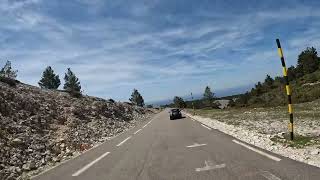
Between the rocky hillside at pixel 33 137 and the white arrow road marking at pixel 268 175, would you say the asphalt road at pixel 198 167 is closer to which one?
the white arrow road marking at pixel 268 175

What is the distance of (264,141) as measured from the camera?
475 inches

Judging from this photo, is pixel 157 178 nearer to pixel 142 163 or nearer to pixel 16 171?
pixel 142 163

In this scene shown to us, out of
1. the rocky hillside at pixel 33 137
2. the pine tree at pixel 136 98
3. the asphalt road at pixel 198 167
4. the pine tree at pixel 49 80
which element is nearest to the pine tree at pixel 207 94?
the pine tree at pixel 136 98

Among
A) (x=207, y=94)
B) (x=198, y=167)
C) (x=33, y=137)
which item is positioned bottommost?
(x=198, y=167)

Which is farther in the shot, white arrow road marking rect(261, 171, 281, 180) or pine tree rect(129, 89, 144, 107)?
pine tree rect(129, 89, 144, 107)

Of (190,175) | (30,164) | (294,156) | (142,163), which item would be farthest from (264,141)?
(30,164)

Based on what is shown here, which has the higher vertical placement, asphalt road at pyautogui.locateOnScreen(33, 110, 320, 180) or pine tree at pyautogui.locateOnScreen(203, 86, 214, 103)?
pine tree at pyautogui.locateOnScreen(203, 86, 214, 103)

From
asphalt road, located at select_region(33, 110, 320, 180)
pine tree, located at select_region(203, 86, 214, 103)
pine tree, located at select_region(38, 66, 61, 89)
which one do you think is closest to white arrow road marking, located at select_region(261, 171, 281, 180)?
asphalt road, located at select_region(33, 110, 320, 180)

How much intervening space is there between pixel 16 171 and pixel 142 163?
4.46 meters

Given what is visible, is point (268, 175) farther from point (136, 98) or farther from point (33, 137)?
point (136, 98)

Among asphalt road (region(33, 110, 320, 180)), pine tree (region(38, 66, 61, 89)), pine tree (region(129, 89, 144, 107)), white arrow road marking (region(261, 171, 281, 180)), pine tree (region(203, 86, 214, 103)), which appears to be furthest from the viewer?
pine tree (region(129, 89, 144, 107))

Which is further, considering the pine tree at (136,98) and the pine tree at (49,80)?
the pine tree at (136,98)

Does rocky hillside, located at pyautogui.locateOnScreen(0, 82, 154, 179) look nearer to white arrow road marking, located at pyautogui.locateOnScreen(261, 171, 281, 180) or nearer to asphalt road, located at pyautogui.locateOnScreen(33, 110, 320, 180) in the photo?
asphalt road, located at pyautogui.locateOnScreen(33, 110, 320, 180)

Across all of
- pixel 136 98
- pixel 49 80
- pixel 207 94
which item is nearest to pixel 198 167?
pixel 49 80
